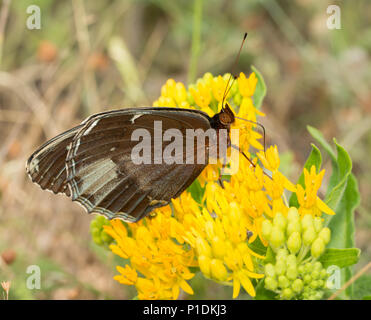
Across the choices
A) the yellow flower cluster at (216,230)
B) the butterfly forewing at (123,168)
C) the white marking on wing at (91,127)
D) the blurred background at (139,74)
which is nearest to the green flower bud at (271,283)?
the yellow flower cluster at (216,230)

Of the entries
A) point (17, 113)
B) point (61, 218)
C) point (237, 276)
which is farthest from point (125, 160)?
point (17, 113)

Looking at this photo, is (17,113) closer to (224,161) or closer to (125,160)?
(125,160)

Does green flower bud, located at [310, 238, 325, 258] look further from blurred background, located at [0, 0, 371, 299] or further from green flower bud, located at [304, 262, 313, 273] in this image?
blurred background, located at [0, 0, 371, 299]

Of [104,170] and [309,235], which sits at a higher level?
[104,170]

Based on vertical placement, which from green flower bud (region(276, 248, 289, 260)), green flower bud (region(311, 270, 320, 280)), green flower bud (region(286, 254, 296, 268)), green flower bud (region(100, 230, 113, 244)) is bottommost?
green flower bud (region(311, 270, 320, 280))

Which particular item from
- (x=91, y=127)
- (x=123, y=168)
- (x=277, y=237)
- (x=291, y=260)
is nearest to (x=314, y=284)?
(x=291, y=260)

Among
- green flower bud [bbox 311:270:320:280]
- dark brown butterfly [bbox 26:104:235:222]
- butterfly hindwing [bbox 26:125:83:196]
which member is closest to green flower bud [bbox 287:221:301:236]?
green flower bud [bbox 311:270:320:280]

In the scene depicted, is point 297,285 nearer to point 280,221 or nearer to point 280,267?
point 280,267

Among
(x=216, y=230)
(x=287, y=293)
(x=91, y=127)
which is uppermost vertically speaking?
(x=91, y=127)
